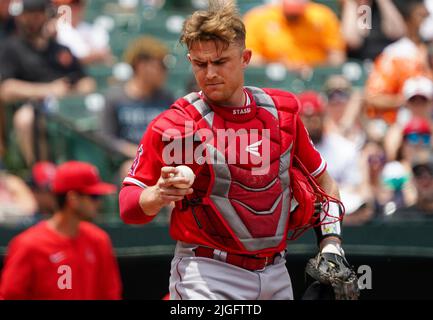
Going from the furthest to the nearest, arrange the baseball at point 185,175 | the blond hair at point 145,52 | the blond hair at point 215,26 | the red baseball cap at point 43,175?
the blond hair at point 145,52, the red baseball cap at point 43,175, the blond hair at point 215,26, the baseball at point 185,175

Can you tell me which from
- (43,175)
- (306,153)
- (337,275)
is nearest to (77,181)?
(43,175)

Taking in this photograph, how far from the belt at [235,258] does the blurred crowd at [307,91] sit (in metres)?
2.93

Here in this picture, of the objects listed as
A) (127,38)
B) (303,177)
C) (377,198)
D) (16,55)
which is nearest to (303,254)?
(377,198)

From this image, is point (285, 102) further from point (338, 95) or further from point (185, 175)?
point (338, 95)

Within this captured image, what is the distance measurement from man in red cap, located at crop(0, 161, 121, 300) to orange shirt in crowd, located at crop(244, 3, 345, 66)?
139 inches

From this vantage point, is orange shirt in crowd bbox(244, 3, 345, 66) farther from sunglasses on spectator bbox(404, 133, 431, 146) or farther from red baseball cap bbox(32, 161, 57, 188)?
red baseball cap bbox(32, 161, 57, 188)

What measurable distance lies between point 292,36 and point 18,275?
4699 mm

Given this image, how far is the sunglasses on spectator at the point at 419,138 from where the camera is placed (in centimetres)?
840

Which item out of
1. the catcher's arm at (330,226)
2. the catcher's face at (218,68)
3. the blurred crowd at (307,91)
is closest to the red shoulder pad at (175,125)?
the catcher's face at (218,68)

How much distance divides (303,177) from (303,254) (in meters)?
2.44

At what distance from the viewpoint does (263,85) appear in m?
10.1

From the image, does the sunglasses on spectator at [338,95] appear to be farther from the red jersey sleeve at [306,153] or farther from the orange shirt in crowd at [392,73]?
the red jersey sleeve at [306,153]

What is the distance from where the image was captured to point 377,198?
316 inches

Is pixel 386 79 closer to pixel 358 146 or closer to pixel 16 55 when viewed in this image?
pixel 358 146
